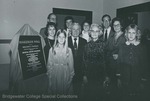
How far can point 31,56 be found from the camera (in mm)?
1550

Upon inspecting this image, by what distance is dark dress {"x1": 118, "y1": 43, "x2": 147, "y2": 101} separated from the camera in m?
Answer: 1.61

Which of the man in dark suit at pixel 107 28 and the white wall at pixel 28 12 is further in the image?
the man in dark suit at pixel 107 28

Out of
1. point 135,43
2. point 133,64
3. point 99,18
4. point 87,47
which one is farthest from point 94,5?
point 133,64

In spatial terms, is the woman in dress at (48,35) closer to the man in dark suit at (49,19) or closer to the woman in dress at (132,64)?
the man in dark suit at (49,19)

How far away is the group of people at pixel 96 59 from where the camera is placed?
5.23 ft

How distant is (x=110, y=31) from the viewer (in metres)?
1.62

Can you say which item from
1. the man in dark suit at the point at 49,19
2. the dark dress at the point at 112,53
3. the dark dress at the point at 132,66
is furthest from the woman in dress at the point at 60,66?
the dark dress at the point at 132,66

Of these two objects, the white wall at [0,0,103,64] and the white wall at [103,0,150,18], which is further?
the white wall at [103,0,150,18]

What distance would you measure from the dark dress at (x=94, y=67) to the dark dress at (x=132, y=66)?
0.53 ft

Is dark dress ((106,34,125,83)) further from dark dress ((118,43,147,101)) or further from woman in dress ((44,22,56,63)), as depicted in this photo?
woman in dress ((44,22,56,63))

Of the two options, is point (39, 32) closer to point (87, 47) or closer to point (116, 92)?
point (87, 47)

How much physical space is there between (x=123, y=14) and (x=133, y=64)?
16.9 inches

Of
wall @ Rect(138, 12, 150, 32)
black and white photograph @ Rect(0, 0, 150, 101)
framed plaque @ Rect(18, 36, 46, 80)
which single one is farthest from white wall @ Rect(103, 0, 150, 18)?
framed plaque @ Rect(18, 36, 46, 80)

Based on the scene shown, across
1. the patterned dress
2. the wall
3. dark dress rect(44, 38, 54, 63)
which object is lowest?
the patterned dress
